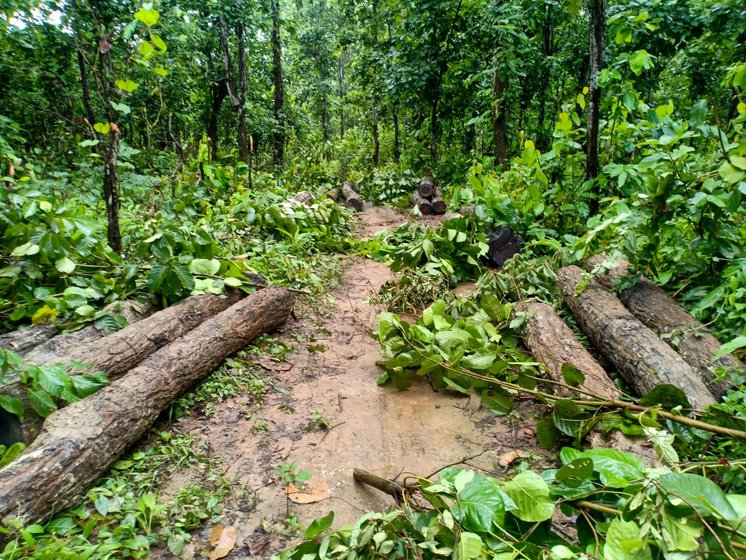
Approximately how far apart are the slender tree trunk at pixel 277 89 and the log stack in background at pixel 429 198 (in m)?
3.97

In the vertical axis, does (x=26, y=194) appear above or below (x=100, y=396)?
above

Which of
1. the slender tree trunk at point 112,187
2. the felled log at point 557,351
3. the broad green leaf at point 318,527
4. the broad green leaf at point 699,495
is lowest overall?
the broad green leaf at point 318,527

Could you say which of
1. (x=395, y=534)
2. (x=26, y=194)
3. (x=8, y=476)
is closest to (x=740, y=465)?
(x=395, y=534)

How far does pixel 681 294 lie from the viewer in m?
3.65

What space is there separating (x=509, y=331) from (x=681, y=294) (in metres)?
1.41

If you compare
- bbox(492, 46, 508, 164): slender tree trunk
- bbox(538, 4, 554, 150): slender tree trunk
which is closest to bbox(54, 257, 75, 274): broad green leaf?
bbox(492, 46, 508, 164): slender tree trunk

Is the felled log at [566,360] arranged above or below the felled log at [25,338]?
below

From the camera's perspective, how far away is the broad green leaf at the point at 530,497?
5.65 ft

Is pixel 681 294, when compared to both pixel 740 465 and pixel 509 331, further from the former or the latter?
pixel 740 465

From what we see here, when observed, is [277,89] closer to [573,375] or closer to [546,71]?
[546,71]

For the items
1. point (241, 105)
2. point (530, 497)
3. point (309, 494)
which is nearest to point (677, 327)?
point (530, 497)

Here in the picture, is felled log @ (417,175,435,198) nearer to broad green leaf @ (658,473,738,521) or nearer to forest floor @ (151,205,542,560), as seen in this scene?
forest floor @ (151,205,542,560)

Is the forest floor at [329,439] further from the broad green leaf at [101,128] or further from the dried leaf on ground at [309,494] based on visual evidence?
the broad green leaf at [101,128]

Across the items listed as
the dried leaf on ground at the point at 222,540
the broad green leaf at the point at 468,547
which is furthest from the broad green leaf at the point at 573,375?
the dried leaf on ground at the point at 222,540
